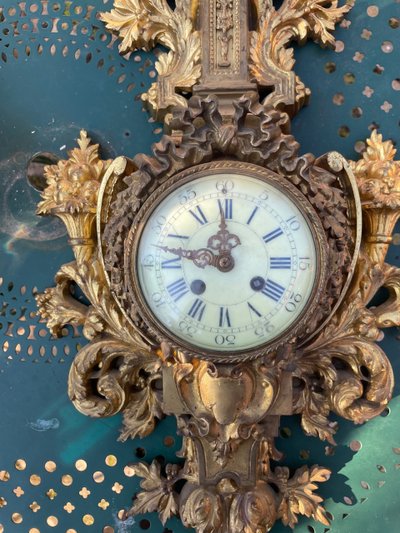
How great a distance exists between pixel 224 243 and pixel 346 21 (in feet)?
1.47

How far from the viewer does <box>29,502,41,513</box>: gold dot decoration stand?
102 cm

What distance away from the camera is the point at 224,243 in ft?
2.72

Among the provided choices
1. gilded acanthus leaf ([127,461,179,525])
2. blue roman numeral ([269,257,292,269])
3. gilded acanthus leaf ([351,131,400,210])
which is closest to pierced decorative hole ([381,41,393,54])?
gilded acanthus leaf ([351,131,400,210])

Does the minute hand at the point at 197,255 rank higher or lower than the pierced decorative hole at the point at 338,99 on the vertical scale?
lower

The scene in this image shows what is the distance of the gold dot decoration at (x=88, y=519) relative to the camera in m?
1.01

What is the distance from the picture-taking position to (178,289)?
834 mm

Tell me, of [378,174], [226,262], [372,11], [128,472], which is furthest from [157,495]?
[372,11]

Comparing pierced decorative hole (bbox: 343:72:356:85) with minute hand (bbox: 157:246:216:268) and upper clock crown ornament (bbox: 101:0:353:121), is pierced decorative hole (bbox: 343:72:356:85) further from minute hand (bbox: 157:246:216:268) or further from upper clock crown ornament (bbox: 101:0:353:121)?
minute hand (bbox: 157:246:216:268)

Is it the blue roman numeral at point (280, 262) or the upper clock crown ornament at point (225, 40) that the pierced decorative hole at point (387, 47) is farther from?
the blue roman numeral at point (280, 262)

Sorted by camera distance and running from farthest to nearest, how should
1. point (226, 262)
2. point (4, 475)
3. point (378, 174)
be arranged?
point (4, 475), point (378, 174), point (226, 262)

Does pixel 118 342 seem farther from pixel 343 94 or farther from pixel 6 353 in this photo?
pixel 343 94

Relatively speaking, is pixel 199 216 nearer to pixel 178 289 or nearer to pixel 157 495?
pixel 178 289

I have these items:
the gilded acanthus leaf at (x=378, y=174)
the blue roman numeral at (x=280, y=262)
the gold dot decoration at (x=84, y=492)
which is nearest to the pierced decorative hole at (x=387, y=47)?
the gilded acanthus leaf at (x=378, y=174)

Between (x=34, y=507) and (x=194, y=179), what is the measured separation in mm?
596
